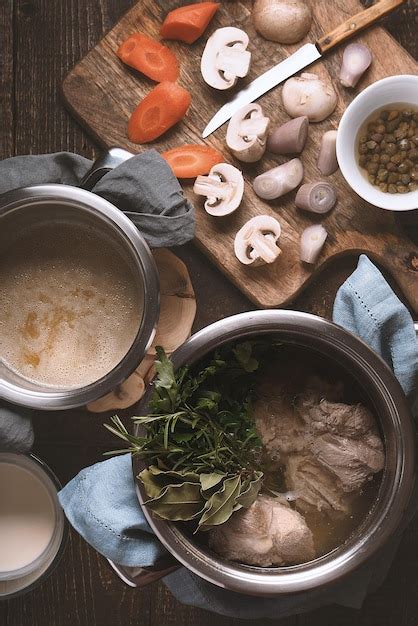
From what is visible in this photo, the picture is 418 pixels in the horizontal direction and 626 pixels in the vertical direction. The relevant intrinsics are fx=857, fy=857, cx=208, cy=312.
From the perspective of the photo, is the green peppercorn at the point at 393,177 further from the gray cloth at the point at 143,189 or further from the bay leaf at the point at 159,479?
the bay leaf at the point at 159,479

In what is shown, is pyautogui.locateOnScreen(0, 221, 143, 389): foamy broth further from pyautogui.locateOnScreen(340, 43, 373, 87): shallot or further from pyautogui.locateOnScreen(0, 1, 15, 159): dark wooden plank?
pyautogui.locateOnScreen(340, 43, 373, 87): shallot

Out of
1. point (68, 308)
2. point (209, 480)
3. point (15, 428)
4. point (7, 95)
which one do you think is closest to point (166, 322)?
point (68, 308)

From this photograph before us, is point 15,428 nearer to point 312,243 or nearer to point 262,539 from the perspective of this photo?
point 262,539

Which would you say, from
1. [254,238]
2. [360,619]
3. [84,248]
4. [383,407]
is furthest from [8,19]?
[360,619]

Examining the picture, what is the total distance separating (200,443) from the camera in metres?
1.17

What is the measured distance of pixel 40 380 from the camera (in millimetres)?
1367

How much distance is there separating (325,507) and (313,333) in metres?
0.27

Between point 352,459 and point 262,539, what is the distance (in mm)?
167

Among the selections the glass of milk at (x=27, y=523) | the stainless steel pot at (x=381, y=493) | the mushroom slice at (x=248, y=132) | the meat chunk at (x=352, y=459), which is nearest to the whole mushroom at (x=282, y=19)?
the mushroom slice at (x=248, y=132)

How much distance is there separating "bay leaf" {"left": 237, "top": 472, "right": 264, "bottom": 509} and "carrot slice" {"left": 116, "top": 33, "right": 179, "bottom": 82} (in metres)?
0.72

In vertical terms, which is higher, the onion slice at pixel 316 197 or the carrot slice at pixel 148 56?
the carrot slice at pixel 148 56

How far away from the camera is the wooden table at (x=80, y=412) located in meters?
1.52

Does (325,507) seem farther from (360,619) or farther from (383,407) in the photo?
(360,619)

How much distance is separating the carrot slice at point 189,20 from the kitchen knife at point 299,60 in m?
0.13
